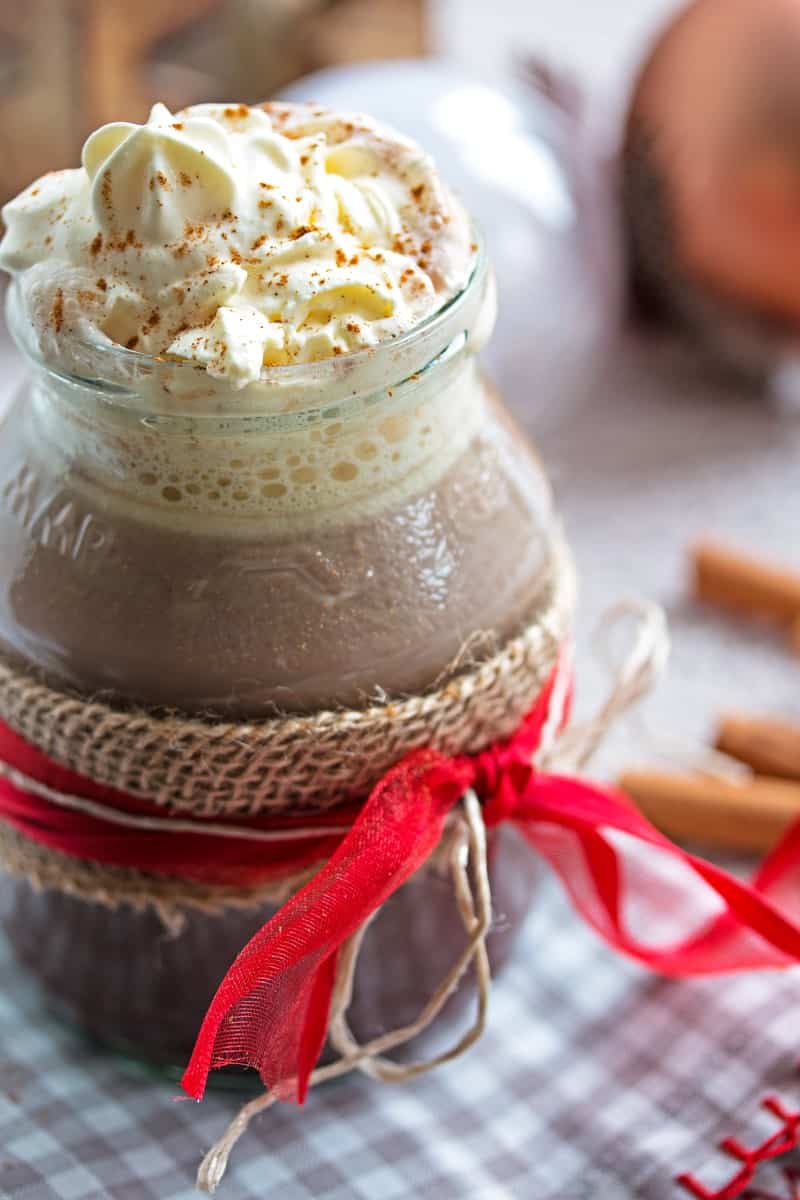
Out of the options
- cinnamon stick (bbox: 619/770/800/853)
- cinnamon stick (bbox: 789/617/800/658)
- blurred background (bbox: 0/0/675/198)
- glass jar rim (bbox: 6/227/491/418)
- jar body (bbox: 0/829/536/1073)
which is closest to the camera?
glass jar rim (bbox: 6/227/491/418)

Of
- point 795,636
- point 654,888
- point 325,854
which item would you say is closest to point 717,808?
point 654,888

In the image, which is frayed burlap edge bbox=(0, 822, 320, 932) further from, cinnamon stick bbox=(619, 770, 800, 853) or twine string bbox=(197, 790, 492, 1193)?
cinnamon stick bbox=(619, 770, 800, 853)

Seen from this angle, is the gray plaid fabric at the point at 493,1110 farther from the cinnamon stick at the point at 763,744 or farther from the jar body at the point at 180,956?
the cinnamon stick at the point at 763,744

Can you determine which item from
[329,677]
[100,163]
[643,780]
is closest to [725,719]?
[643,780]

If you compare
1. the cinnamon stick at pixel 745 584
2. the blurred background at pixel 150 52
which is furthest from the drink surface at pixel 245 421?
the blurred background at pixel 150 52

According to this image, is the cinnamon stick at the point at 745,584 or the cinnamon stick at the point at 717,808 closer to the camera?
the cinnamon stick at the point at 717,808

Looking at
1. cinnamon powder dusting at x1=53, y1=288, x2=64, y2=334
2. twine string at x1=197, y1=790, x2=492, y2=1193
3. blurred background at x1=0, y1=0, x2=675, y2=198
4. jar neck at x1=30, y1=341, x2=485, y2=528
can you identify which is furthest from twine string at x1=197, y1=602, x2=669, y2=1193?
blurred background at x1=0, y1=0, x2=675, y2=198

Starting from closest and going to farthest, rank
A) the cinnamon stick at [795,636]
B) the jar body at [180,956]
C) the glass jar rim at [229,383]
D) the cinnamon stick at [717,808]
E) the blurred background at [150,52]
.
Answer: the glass jar rim at [229,383], the jar body at [180,956], the cinnamon stick at [717,808], the cinnamon stick at [795,636], the blurred background at [150,52]

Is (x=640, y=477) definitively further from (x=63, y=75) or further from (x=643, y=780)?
(x=63, y=75)
